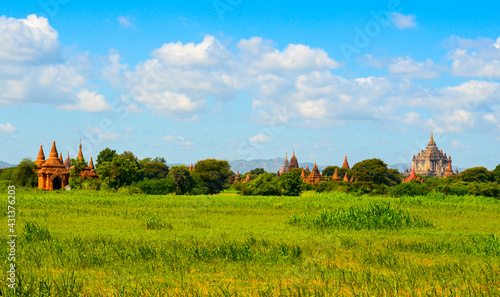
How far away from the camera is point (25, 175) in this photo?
55.0m

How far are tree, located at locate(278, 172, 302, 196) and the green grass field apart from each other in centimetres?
3453

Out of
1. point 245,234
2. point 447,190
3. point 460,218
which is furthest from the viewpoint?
point 447,190

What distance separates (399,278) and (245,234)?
688cm

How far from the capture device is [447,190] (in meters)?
49.9

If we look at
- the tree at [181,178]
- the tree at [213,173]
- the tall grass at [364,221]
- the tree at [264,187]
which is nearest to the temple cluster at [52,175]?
the tree at [181,178]

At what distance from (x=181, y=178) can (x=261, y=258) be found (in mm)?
47086

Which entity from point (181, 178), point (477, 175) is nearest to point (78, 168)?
point (181, 178)

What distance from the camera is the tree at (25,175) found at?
2152 inches

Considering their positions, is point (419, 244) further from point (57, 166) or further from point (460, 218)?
point (57, 166)

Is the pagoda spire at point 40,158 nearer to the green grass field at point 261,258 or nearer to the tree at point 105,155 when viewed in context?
the tree at point 105,155

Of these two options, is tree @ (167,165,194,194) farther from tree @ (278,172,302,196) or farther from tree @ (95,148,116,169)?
tree @ (95,148,116,169)

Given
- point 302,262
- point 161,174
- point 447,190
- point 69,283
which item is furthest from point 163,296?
point 161,174

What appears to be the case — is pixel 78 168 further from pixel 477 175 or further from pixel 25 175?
pixel 477 175

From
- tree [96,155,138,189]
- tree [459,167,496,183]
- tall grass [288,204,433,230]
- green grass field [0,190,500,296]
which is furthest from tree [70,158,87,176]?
tree [459,167,496,183]
